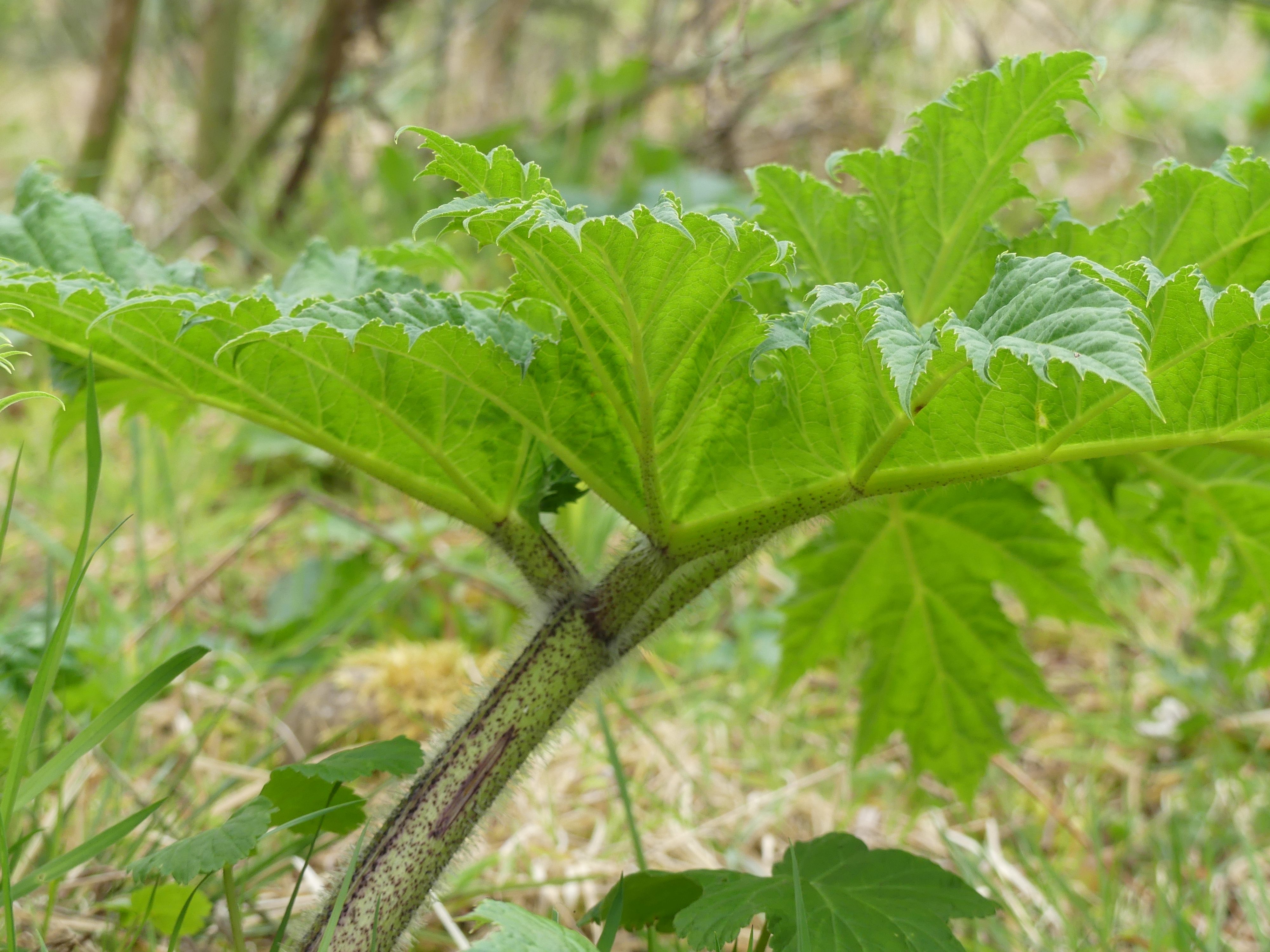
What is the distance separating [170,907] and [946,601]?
47.2 inches

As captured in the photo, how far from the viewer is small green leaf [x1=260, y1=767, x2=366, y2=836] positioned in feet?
3.89

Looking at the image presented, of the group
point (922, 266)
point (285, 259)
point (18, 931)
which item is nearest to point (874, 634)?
point (922, 266)

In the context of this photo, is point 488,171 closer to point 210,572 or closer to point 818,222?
point 818,222

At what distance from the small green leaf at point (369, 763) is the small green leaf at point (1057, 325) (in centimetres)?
75

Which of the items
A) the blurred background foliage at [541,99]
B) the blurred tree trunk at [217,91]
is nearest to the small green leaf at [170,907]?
the blurred background foliage at [541,99]

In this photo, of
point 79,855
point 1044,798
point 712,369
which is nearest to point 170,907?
point 79,855

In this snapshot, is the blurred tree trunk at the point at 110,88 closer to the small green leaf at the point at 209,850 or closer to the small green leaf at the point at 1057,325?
the small green leaf at the point at 209,850

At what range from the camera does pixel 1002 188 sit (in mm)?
1209

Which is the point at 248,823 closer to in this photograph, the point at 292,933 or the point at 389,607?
the point at 292,933

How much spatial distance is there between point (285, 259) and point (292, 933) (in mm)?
3307

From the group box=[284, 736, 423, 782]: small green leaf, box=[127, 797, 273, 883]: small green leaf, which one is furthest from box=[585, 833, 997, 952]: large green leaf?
box=[127, 797, 273, 883]: small green leaf

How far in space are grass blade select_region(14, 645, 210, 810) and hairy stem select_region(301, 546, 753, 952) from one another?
1.00 feet

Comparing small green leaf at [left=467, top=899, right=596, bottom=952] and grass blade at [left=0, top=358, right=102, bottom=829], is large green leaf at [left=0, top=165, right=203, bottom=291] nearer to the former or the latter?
grass blade at [left=0, top=358, right=102, bottom=829]

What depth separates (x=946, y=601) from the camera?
160cm
